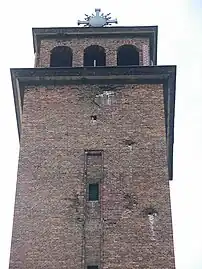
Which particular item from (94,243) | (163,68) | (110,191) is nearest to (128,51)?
(163,68)

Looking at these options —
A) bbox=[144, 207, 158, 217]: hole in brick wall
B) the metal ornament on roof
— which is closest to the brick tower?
bbox=[144, 207, 158, 217]: hole in brick wall

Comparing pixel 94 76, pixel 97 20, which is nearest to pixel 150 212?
pixel 94 76

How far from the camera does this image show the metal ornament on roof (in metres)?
30.5

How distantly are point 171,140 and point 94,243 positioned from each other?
7163mm

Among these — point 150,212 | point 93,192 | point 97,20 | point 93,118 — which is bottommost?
point 150,212

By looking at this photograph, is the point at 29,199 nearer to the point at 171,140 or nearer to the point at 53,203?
the point at 53,203

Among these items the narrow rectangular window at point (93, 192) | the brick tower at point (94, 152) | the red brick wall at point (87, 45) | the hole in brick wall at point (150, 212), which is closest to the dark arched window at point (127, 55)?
the brick tower at point (94, 152)

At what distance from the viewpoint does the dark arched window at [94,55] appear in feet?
93.7

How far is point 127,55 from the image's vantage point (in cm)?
2869

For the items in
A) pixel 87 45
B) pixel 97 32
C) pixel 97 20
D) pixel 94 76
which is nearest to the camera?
pixel 94 76

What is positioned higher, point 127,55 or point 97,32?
point 97,32

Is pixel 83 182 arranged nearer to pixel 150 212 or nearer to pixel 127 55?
pixel 150 212

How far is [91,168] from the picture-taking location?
79.7ft

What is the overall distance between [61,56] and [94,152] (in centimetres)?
537
